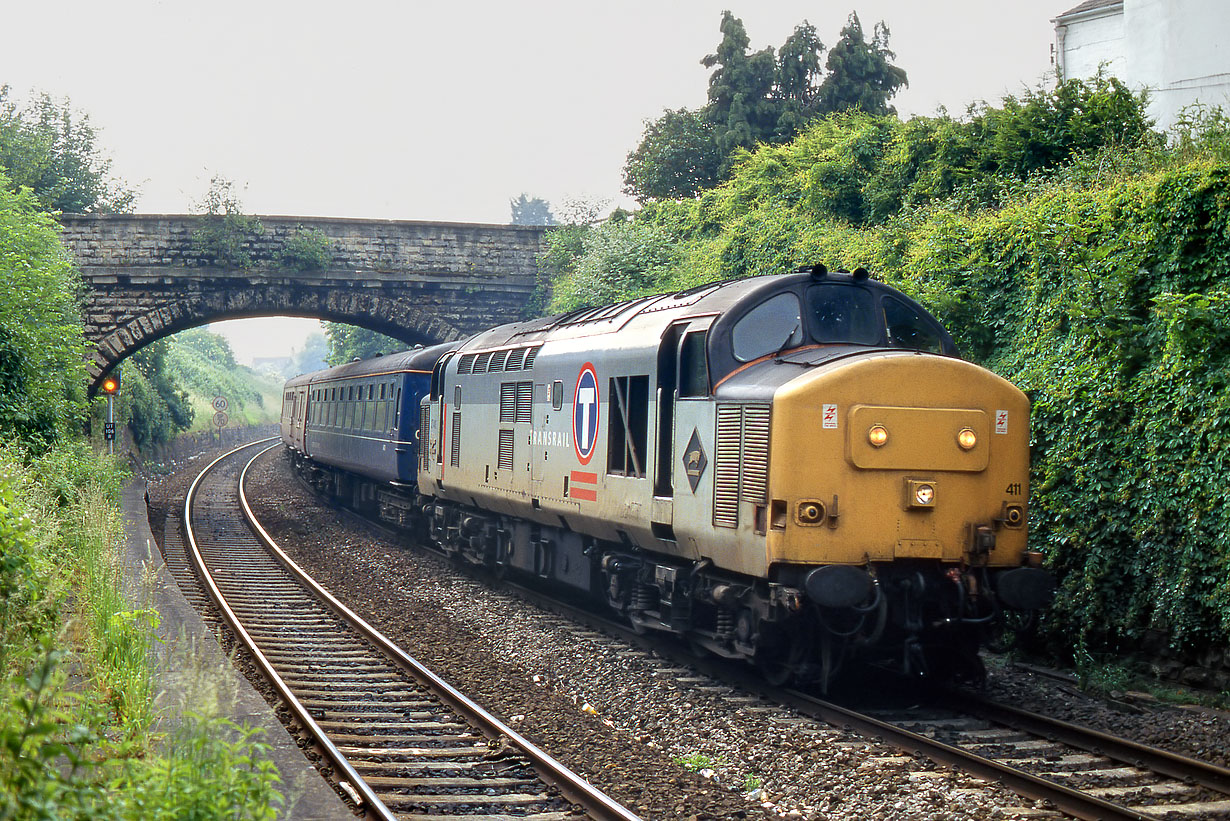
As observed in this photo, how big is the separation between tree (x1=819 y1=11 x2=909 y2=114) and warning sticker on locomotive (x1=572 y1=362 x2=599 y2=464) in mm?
27044

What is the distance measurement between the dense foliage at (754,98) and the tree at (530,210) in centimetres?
9336

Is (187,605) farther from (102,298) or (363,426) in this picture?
(102,298)

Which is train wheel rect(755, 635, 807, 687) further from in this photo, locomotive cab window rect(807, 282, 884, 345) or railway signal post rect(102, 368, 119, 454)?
railway signal post rect(102, 368, 119, 454)

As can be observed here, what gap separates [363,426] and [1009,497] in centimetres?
1707

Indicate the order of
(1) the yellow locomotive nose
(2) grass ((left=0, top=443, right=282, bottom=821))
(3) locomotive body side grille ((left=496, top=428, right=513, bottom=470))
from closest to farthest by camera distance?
(2) grass ((left=0, top=443, right=282, bottom=821)), (1) the yellow locomotive nose, (3) locomotive body side grille ((left=496, top=428, right=513, bottom=470))

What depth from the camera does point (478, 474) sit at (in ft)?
50.5

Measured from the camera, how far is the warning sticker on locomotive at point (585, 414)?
1131 centimetres

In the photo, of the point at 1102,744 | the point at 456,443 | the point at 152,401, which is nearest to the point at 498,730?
the point at 1102,744

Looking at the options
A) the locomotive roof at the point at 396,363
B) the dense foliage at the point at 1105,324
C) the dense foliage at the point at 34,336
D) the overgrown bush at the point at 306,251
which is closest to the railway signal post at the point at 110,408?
the dense foliage at the point at 34,336

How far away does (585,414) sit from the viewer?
1158 cm

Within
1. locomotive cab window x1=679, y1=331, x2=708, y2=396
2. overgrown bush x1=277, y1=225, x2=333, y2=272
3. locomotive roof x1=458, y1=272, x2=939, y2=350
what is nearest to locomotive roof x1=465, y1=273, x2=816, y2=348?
locomotive roof x1=458, y1=272, x2=939, y2=350

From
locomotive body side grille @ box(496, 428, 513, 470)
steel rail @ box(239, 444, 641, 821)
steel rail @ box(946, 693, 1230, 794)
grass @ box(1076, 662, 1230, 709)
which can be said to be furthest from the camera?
locomotive body side grille @ box(496, 428, 513, 470)

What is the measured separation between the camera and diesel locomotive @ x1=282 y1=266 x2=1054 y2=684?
8.31 meters

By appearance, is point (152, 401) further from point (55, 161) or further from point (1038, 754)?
point (1038, 754)
